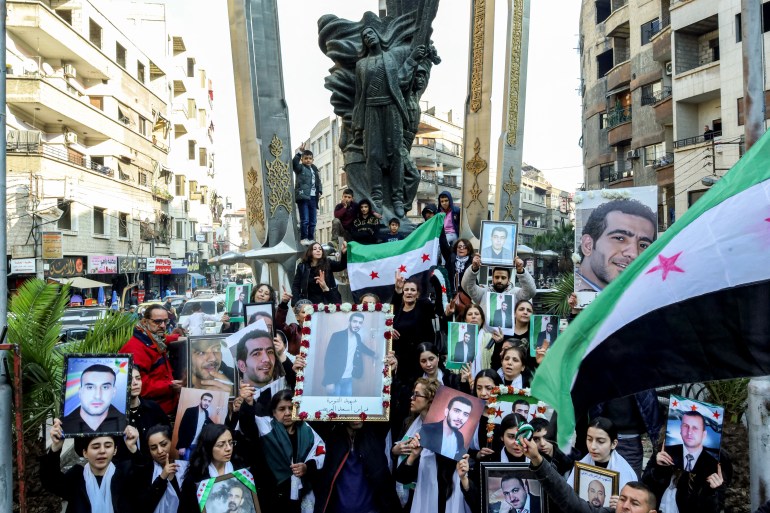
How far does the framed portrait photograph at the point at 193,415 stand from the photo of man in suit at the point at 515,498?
2139 millimetres

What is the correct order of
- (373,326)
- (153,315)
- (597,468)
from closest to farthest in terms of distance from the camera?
1. (597,468)
2. (373,326)
3. (153,315)

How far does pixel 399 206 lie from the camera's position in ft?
47.6

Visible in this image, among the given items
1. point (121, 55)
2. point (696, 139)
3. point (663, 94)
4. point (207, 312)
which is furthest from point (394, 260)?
point (121, 55)

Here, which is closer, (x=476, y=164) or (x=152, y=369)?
(x=152, y=369)

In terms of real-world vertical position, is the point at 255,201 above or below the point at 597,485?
above

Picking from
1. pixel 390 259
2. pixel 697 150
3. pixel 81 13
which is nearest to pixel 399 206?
pixel 390 259

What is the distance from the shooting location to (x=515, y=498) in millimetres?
4742

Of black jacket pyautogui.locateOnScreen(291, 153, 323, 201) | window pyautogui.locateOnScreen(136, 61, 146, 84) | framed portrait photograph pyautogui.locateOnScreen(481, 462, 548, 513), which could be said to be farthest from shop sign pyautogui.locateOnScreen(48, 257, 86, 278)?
framed portrait photograph pyautogui.locateOnScreen(481, 462, 548, 513)

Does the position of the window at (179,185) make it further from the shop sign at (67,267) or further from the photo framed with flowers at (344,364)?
the photo framed with flowers at (344,364)

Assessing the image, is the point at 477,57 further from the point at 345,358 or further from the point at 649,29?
the point at 649,29

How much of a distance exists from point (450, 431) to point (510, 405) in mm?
495

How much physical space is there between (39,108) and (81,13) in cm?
Answer: 729

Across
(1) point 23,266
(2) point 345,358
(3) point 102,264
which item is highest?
(3) point 102,264

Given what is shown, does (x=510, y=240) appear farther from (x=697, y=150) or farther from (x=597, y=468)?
(x=697, y=150)
